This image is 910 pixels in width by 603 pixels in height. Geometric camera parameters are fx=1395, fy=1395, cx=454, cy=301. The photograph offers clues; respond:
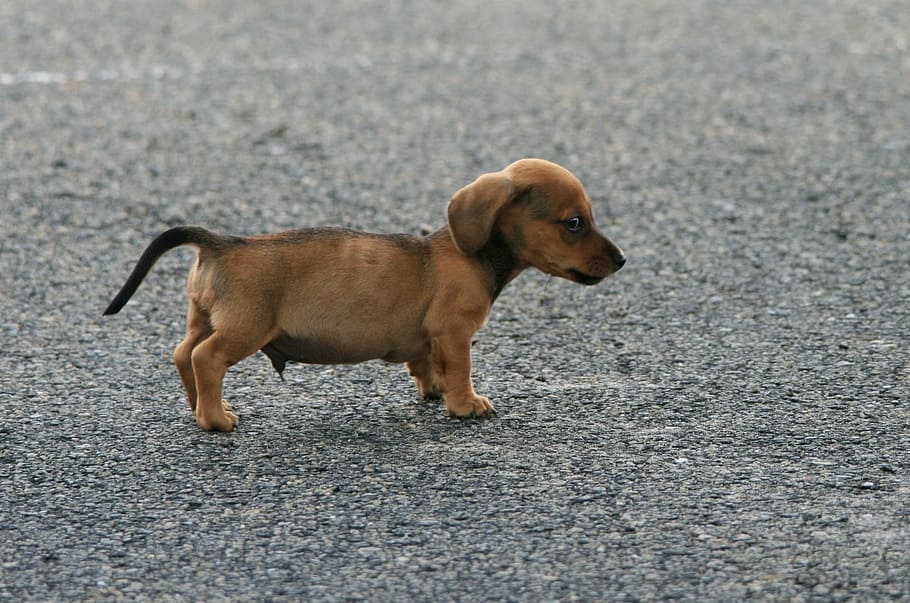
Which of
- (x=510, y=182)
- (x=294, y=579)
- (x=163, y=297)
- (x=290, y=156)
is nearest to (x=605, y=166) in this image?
(x=290, y=156)

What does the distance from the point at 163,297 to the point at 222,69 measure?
14.4 feet

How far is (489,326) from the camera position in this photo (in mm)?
5934

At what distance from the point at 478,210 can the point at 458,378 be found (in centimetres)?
58

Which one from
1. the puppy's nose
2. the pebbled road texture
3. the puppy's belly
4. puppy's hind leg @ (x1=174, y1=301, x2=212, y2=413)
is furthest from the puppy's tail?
the puppy's nose

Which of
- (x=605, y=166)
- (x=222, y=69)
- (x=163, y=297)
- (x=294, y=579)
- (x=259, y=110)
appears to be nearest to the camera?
(x=294, y=579)

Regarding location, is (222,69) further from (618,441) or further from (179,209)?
(618,441)

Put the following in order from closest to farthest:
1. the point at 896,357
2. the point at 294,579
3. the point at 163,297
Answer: the point at 294,579, the point at 896,357, the point at 163,297

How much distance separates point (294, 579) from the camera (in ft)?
12.2

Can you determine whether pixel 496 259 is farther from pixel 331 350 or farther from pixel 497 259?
pixel 331 350

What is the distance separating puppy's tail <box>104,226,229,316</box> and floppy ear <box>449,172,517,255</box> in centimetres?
79

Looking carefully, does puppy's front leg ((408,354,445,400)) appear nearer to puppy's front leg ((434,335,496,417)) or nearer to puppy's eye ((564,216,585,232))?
puppy's front leg ((434,335,496,417))

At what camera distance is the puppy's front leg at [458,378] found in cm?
473

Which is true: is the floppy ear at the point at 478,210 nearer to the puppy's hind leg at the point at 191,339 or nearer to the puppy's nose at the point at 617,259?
the puppy's nose at the point at 617,259

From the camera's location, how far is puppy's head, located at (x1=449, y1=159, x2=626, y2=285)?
15.3 ft
